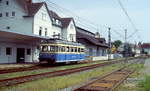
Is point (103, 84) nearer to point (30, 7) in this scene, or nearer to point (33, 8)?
point (33, 8)

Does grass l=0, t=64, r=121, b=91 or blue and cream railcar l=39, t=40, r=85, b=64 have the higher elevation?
blue and cream railcar l=39, t=40, r=85, b=64

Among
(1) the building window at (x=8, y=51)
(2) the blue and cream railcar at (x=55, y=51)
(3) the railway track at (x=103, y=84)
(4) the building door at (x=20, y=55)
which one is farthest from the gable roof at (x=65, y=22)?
(3) the railway track at (x=103, y=84)

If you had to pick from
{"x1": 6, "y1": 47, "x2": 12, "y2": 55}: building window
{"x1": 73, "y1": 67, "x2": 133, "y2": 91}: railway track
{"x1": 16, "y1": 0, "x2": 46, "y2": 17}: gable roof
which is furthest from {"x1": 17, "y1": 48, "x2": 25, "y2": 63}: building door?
{"x1": 73, "y1": 67, "x2": 133, "y2": 91}: railway track

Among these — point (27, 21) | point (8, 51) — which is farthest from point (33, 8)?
point (8, 51)

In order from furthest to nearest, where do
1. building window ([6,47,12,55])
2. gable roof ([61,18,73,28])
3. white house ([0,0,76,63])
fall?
gable roof ([61,18,73,28]) → white house ([0,0,76,63]) → building window ([6,47,12,55])

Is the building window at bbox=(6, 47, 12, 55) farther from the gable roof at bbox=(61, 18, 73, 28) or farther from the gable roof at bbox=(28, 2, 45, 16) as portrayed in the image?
the gable roof at bbox=(61, 18, 73, 28)

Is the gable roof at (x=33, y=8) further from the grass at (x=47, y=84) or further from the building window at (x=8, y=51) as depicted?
the grass at (x=47, y=84)

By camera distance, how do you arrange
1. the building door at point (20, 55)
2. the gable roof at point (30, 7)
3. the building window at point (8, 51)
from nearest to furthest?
the building window at point (8, 51) < the building door at point (20, 55) < the gable roof at point (30, 7)

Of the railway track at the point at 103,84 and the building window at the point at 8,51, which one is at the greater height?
the building window at the point at 8,51

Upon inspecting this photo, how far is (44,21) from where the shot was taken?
45.9m

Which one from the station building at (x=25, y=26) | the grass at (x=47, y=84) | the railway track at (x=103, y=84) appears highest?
the station building at (x=25, y=26)

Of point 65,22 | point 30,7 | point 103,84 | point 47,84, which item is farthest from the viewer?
point 65,22

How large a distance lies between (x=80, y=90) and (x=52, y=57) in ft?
54.7

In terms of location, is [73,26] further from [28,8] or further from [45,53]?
[45,53]
